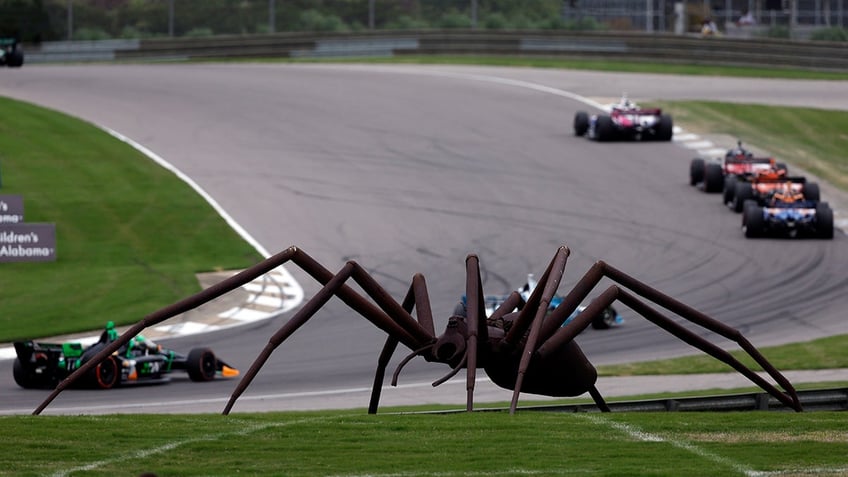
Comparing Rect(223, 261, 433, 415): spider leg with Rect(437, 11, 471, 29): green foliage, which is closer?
Rect(223, 261, 433, 415): spider leg

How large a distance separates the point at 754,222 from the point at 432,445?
3032 cm

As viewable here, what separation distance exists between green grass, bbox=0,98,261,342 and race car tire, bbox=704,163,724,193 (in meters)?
15.4

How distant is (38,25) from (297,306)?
135ft

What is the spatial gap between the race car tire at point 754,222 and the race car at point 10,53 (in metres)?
37.1

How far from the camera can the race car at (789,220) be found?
3759cm

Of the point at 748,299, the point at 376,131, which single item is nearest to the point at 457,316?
the point at 748,299

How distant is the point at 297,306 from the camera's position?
99.7ft

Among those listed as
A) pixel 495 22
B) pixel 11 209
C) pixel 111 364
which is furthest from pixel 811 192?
pixel 495 22

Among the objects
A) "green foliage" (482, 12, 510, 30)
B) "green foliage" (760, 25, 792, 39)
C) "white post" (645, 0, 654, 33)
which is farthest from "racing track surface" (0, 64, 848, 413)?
"white post" (645, 0, 654, 33)

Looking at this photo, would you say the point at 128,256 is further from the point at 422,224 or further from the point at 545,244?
the point at 545,244

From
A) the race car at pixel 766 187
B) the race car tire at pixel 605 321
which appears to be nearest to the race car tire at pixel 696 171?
the race car at pixel 766 187

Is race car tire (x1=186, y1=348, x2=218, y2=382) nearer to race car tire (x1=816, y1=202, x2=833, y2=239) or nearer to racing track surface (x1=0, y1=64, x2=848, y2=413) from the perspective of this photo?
racing track surface (x1=0, y1=64, x2=848, y2=413)

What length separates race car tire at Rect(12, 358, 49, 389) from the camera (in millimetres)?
22422

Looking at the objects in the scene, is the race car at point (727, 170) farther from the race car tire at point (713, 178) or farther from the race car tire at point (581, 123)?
the race car tire at point (581, 123)
